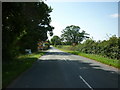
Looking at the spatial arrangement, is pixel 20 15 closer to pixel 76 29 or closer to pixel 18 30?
pixel 18 30

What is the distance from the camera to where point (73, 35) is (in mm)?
163625

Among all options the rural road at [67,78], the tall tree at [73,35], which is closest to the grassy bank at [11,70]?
the rural road at [67,78]

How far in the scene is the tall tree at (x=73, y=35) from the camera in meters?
162

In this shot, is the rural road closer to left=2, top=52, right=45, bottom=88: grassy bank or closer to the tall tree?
left=2, top=52, right=45, bottom=88: grassy bank

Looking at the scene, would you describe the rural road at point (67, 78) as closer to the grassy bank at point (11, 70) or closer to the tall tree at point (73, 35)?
the grassy bank at point (11, 70)

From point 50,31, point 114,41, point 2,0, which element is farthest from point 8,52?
point 50,31

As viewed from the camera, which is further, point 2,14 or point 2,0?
point 2,14

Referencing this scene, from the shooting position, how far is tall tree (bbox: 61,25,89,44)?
162 meters

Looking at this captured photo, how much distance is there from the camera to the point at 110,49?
28.6 meters

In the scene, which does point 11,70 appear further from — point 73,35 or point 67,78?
point 73,35

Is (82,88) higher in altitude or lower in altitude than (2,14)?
lower

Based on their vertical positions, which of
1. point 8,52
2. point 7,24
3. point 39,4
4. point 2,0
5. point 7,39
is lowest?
point 8,52

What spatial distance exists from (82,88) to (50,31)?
52.3 metres

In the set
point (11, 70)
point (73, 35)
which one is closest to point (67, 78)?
point (11, 70)
